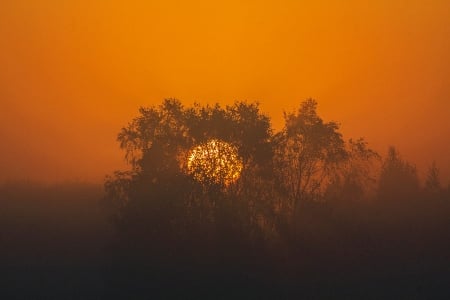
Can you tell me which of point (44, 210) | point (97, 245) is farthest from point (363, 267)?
point (44, 210)

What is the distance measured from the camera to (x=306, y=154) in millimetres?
58812

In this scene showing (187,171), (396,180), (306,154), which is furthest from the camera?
(396,180)

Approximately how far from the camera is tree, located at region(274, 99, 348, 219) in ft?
190

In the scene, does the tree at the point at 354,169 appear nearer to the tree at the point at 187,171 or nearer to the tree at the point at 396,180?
the tree at the point at 187,171

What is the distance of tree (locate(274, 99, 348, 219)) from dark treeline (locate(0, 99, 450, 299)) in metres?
0.11

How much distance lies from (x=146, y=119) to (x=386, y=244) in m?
26.0

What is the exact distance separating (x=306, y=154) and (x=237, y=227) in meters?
13.2

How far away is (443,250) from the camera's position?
5156 cm

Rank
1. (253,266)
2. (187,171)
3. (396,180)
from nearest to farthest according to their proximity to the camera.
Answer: (253,266), (187,171), (396,180)

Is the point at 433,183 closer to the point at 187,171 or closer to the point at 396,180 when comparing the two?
the point at 396,180

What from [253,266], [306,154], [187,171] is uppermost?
[306,154]

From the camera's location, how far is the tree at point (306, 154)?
58031 mm

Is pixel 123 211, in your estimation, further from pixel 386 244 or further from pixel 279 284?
pixel 386 244

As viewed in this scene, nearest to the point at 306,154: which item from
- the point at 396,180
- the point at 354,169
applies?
the point at 354,169
